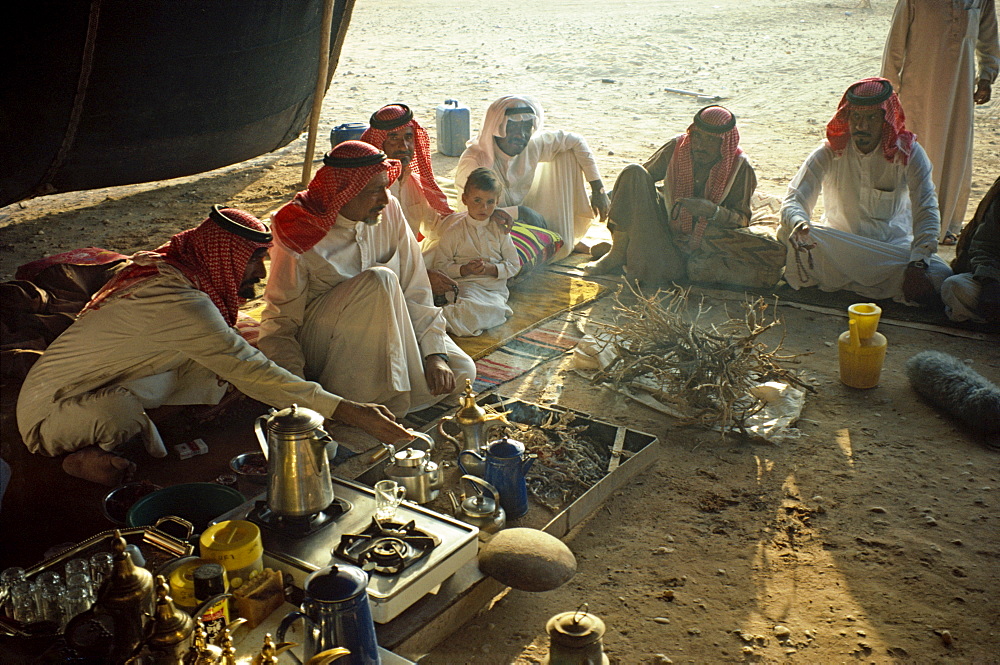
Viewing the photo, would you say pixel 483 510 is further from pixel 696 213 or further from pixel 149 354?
pixel 696 213

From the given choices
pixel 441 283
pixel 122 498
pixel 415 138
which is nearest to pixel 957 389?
pixel 441 283

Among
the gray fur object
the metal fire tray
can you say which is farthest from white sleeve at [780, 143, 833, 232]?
the metal fire tray

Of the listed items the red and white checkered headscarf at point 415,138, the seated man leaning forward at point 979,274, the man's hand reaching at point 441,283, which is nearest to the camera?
the seated man leaning forward at point 979,274

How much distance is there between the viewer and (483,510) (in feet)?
9.98

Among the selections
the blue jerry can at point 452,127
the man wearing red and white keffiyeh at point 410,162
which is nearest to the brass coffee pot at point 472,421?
the man wearing red and white keffiyeh at point 410,162

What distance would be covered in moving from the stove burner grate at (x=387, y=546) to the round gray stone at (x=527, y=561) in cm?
25

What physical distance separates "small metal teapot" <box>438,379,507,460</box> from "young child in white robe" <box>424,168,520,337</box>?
5.29 ft

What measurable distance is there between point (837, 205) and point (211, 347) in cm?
408

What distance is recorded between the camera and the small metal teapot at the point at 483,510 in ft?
9.91

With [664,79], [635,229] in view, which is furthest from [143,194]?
[664,79]

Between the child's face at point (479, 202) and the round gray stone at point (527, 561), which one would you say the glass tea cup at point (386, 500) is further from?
the child's face at point (479, 202)

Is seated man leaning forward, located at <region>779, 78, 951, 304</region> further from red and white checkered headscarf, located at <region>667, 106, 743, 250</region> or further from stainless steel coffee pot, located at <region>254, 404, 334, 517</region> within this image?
stainless steel coffee pot, located at <region>254, 404, 334, 517</region>

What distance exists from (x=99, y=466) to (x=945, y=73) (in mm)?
5982

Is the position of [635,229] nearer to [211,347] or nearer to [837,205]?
[837,205]
